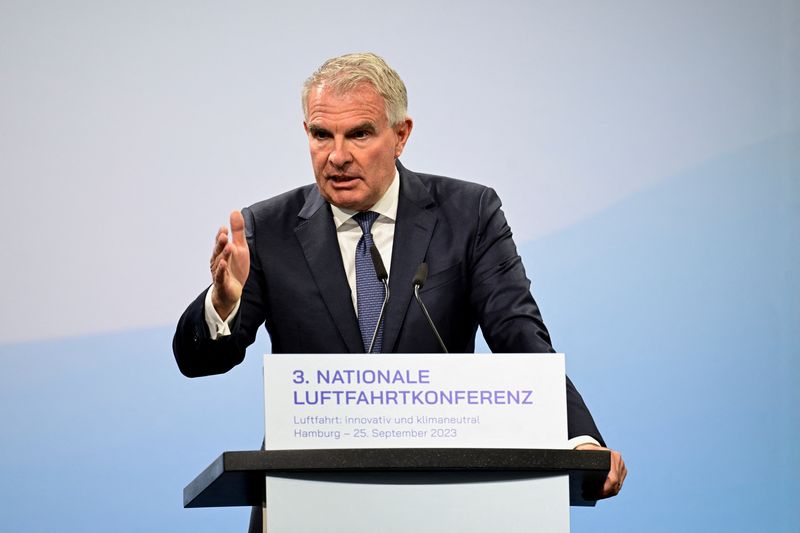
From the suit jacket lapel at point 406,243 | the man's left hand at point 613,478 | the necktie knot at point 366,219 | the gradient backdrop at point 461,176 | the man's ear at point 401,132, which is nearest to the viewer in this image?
the man's left hand at point 613,478

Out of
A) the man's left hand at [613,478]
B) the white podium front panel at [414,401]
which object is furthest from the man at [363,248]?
the white podium front panel at [414,401]

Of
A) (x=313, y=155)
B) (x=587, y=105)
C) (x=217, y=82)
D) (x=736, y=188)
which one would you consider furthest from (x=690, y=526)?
(x=217, y=82)

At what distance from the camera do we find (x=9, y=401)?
12.5 feet

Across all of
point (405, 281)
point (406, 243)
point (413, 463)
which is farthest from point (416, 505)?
point (406, 243)

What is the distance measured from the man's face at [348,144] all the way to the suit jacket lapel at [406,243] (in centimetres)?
11

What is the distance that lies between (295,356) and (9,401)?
2152mm

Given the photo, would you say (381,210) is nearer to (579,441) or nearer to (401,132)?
(401,132)

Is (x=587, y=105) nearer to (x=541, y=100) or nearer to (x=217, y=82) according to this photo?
(x=541, y=100)

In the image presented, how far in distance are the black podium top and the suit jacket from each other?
0.78 m

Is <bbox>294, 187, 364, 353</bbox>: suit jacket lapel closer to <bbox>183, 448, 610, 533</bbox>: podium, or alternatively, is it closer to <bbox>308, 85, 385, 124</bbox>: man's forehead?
<bbox>308, 85, 385, 124</bbox>: man's forehead

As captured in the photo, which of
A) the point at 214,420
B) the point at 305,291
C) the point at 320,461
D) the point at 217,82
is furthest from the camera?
the point at 217,82

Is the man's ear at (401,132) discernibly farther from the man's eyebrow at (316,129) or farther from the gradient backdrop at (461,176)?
the gradient backdrop at (461,176)

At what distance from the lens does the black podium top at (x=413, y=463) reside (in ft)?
6.39

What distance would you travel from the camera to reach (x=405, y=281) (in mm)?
2973
